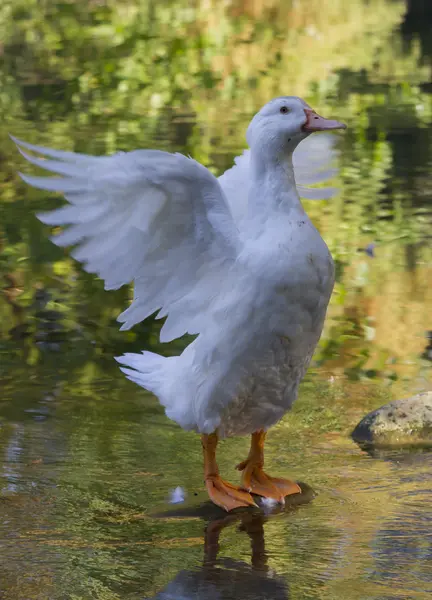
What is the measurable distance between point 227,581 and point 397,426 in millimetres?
1890

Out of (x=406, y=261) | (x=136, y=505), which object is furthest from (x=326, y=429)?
(x=406, y=261)

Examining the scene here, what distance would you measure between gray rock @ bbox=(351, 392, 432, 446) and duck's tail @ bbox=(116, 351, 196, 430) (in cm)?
113

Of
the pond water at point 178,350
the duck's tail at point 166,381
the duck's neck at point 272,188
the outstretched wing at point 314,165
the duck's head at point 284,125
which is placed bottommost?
the pond water at point 178,350

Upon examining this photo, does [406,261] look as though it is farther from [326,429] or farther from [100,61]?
[100,61]

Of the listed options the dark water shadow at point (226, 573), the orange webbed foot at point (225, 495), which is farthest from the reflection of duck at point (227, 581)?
the orange webbed foot at point (225, 495)

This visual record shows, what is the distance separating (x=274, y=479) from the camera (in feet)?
18.6

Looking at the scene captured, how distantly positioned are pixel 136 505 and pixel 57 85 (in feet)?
39.4

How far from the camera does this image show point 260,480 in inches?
222

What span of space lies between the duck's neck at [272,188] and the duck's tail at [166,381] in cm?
95

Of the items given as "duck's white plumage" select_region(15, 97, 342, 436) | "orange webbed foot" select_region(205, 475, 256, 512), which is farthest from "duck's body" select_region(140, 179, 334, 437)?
"orange webbed foot" select_region(205, 475, 256, 512)

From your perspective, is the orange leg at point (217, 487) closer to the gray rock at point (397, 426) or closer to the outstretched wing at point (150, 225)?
the outstretched wing at point (150, 225)

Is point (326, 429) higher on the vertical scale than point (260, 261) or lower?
lower

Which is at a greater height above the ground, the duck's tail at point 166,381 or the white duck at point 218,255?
the white duck at point 218,255

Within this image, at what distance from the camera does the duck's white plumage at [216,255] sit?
16.1 feet
